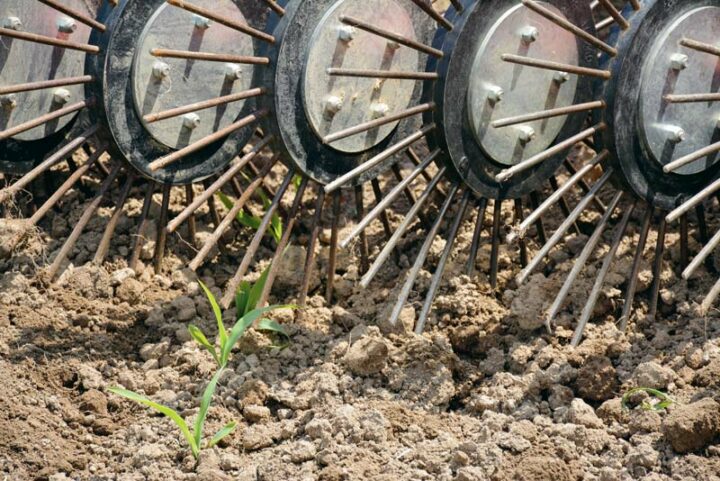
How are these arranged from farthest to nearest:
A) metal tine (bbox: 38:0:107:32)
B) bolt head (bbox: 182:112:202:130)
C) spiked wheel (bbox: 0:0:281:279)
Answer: bolt head (bbox: 182:112:202:130) < spiked wheel (bbox: 0:0:281:279) < metal tine (bbox: 38:0:107:32)

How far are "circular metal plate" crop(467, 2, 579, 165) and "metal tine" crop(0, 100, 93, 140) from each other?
129 centimetres

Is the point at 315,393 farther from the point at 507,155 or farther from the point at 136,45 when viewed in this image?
the point at 136,45

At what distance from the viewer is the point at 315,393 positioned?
3.58 meters

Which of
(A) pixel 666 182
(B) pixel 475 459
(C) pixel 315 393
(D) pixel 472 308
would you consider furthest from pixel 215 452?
(A) pixel 666 182

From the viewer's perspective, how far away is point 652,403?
3.45 m

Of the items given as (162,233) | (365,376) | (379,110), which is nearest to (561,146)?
(379,110)

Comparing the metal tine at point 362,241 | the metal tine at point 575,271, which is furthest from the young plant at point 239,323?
the metal tine at point 575,271

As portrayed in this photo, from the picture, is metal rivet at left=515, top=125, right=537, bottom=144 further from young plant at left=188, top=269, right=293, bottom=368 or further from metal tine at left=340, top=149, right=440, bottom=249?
young plant at left=188, top=269, right=293, bottom=368

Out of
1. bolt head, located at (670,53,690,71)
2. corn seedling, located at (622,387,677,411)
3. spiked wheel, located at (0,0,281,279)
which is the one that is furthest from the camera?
spiked wheel, located at (0,0,281,279)

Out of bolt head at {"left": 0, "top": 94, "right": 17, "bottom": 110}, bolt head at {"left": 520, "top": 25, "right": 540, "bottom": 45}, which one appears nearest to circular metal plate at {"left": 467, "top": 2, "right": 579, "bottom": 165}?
bolt head at {"left": 520, "top": 25, "right": 540, "bottom": 45}

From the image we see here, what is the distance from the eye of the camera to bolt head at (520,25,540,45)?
3885 millimetres

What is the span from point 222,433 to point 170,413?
0.15 metres

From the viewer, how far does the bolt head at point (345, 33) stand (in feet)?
13.1

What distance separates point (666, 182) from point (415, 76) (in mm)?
853
